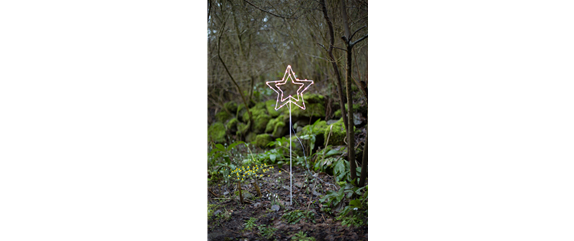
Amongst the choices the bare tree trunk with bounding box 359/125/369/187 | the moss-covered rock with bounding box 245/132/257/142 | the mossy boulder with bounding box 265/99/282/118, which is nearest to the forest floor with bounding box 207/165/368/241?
the bare tree trunk with bounding box 359/125/369/187

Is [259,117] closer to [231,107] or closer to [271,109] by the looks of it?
[271,109]

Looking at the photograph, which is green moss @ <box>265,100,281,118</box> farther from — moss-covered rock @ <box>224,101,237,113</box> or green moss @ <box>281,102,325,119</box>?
moss-covered rock @ <box>224,101,237,113</box>

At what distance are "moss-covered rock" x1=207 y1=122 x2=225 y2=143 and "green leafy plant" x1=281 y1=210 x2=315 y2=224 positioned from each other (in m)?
3.18

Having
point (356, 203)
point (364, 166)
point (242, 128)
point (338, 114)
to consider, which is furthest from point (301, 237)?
point (242, 128)

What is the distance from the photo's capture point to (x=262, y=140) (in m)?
4.98

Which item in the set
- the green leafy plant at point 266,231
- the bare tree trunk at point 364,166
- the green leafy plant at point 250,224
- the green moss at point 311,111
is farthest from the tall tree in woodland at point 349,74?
the green moss at point 311,111

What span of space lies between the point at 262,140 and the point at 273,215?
2393 mm

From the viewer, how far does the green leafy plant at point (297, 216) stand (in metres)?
2.63

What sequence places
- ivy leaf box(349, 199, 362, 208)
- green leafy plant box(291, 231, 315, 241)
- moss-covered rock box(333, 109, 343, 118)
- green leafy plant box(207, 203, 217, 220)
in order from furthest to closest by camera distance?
moss-covered rock box(333, 109, 343, 118) → green leafy plant box(207, 203, 217, 220) → ivy leaf box(349, 199, 362, 208) → green leafy plant box(291, 231, 315, 241)

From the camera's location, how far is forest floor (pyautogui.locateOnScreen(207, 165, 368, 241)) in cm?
245

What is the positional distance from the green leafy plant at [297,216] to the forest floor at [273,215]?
0.03ft
